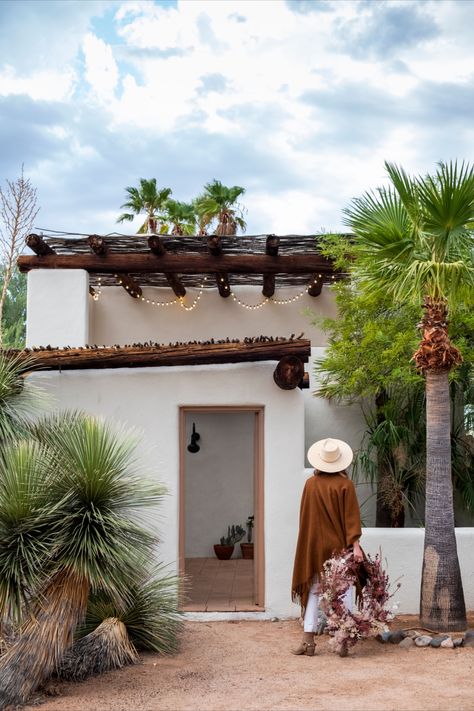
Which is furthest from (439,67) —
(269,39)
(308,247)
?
(308,247)

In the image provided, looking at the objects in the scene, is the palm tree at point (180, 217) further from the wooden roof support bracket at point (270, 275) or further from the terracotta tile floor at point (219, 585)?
the terracotta tile floor at point (219, 585)

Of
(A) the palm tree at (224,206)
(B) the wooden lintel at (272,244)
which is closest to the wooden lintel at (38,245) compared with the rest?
(B) the wooden lintel at (272,244)

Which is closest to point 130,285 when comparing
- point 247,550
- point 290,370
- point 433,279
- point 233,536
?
point 233,536

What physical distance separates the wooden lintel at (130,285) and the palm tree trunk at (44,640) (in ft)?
23.4

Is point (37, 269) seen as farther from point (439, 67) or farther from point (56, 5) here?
point (439, 67)

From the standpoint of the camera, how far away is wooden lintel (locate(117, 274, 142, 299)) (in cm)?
1264

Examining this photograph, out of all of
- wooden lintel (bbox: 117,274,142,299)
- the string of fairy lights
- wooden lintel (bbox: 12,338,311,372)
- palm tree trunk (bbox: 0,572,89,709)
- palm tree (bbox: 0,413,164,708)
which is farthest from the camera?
the string of fairy lights

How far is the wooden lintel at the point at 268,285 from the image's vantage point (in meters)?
12.6

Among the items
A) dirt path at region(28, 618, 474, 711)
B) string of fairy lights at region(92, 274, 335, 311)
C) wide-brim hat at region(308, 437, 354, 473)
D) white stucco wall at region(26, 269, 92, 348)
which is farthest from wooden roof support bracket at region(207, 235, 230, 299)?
dirt path at region(28, 618, 474, 711)

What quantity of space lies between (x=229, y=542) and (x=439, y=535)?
229 inches

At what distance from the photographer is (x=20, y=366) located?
785 cm

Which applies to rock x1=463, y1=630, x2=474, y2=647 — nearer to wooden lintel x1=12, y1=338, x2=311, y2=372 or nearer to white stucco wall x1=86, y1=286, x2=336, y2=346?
wooden lintel x1=12, y1=338, x2=311, y2=372

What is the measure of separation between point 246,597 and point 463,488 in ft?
10.4

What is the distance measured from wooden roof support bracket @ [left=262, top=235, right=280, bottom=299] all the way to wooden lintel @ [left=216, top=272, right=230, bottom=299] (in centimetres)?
61
